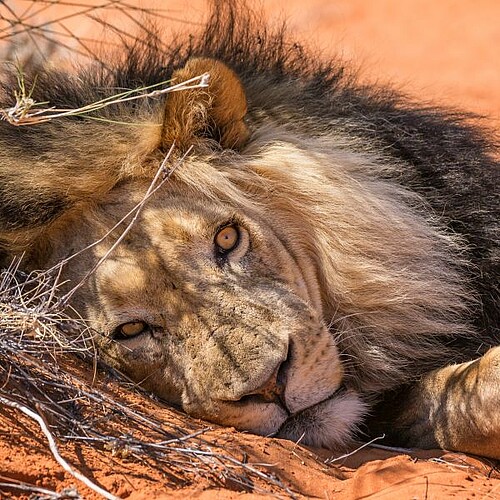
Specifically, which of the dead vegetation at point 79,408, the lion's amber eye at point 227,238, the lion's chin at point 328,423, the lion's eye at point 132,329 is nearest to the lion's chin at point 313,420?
the lion's chin at point 328,423

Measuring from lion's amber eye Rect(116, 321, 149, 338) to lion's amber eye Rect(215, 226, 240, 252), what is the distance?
39 cm

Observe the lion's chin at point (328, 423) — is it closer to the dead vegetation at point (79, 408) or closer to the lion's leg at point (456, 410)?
the lion's leg at point (456, 410)

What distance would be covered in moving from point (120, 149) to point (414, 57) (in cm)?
674

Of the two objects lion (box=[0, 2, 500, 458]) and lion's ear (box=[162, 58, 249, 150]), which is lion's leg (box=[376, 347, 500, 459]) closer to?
lion (box=[0, 2, 500, 458])

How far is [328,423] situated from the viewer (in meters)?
3.68

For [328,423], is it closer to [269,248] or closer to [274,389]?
[274,389]

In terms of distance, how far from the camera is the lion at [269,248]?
11.7 feet

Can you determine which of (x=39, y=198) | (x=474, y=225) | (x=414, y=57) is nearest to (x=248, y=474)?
(x=39, y=198)

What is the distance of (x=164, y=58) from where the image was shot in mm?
4430

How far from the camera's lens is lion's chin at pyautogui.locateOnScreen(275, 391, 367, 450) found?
3.62 m

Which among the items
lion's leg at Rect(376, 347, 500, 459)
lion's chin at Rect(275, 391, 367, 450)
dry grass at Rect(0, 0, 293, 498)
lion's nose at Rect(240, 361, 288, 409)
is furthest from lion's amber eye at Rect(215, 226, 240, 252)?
lion's leg at Rect(376, 347, 500, 459)

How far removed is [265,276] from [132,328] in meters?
0.51

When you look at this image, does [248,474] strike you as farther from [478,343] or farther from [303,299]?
[478,343]

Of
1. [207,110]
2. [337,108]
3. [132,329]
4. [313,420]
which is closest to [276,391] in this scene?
[313,420]
